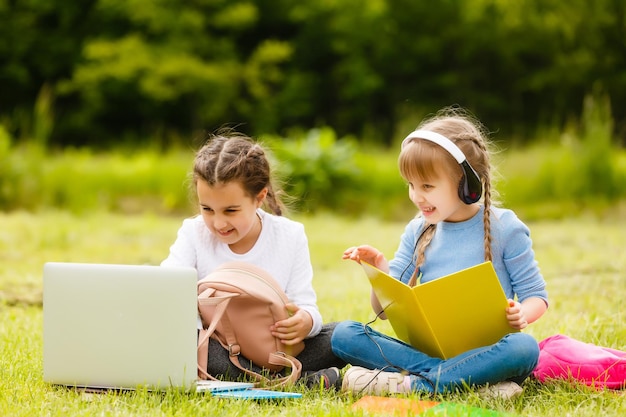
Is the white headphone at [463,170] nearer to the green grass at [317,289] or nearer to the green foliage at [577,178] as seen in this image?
the green grass at [317,289]

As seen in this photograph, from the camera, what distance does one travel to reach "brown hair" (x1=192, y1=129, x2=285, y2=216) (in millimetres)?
2805

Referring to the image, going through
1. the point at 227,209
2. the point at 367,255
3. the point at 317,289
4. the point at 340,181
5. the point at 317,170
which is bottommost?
the point at 317,289

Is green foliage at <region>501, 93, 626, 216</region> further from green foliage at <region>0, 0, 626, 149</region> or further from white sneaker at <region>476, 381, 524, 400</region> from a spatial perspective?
green foliage at <region>0, 0, 626, 149</region>

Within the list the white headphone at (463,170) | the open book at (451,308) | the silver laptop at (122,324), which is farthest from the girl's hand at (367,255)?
the silver laptop at (122,324)

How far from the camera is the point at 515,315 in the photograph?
2572mm

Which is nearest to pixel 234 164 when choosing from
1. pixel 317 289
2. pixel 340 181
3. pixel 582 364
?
pixel 582 364

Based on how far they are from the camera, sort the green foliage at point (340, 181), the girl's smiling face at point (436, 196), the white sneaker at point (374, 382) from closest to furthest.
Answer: the white sneaker at point (374, 382) < the girl's smiling face at point (436, 196) < the green foliage at point (340, 181)

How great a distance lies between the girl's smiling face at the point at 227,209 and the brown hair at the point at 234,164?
0.02 metres

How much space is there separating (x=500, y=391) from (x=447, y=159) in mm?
744

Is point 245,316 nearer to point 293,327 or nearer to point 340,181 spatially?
point 293,327

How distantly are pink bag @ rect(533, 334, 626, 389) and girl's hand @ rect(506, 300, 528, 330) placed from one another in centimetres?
28

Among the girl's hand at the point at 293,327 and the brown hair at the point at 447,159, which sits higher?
the brown hair at the point at 447,159

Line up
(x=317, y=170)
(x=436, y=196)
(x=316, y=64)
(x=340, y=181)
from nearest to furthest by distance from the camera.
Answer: (x=436, y=196) → (x=317, y=170) → (x=340, y=181) → (x=316, y=64)

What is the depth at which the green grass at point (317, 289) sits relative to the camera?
2.36m
